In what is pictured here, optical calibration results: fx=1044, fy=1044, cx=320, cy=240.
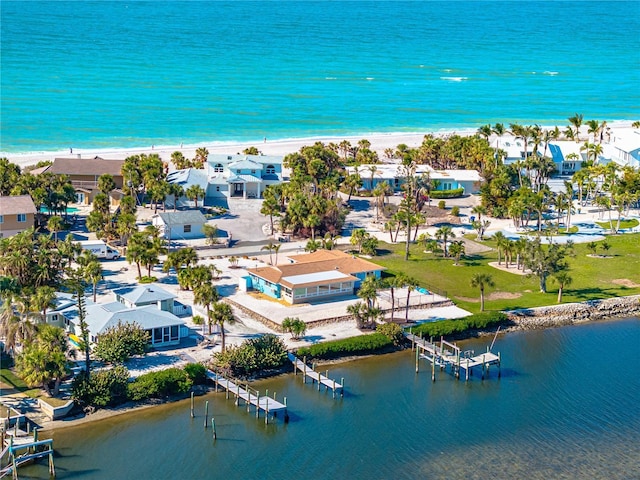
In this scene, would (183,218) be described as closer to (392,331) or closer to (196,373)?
(392,331)

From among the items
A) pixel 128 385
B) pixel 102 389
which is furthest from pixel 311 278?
pixel 102 389

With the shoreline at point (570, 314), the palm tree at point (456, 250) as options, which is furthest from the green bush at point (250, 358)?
the palm tree at point (456, 250)

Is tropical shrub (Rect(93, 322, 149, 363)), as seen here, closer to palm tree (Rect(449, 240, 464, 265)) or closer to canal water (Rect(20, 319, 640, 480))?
canal water (Rect(20, 319, 640, 480))

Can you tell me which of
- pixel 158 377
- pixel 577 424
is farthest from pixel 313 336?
pixel 577 424

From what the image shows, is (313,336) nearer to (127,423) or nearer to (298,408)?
(298,408)

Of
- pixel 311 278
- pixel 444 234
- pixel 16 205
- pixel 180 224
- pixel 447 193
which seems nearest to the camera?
pixel 311 278

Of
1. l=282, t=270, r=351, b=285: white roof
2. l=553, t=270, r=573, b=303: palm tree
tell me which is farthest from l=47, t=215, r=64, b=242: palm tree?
l=553, t=270, r=573, b=303: palm tree
